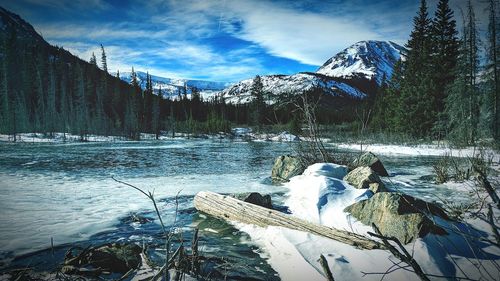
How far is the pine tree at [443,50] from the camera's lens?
26.7 meters

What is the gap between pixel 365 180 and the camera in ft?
25.7

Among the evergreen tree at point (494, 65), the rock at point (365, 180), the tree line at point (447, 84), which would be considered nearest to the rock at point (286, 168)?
the rock at point (365, 180)

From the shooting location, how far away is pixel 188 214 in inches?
266

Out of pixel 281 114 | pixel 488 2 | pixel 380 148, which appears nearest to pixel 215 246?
pixel 380 148

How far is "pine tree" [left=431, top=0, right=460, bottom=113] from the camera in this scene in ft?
87.6

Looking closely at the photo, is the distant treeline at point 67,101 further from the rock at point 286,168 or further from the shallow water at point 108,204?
the shallow water at point 108,204

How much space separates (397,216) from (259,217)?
8.00 feet

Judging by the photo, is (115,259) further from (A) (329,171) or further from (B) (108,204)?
(A) (329,171)

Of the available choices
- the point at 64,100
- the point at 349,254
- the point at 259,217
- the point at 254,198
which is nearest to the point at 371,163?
the point at 254,198

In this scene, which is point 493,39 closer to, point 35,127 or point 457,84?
point 457,84

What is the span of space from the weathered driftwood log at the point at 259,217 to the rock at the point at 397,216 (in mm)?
616

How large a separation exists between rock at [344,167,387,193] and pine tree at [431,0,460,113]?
22.9 metres

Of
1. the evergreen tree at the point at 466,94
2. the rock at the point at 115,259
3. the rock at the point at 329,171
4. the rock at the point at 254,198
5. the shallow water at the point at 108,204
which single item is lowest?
the shallow water at the point at 108,204

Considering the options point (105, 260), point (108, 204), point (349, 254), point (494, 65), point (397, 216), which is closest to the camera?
point (105, 260)
